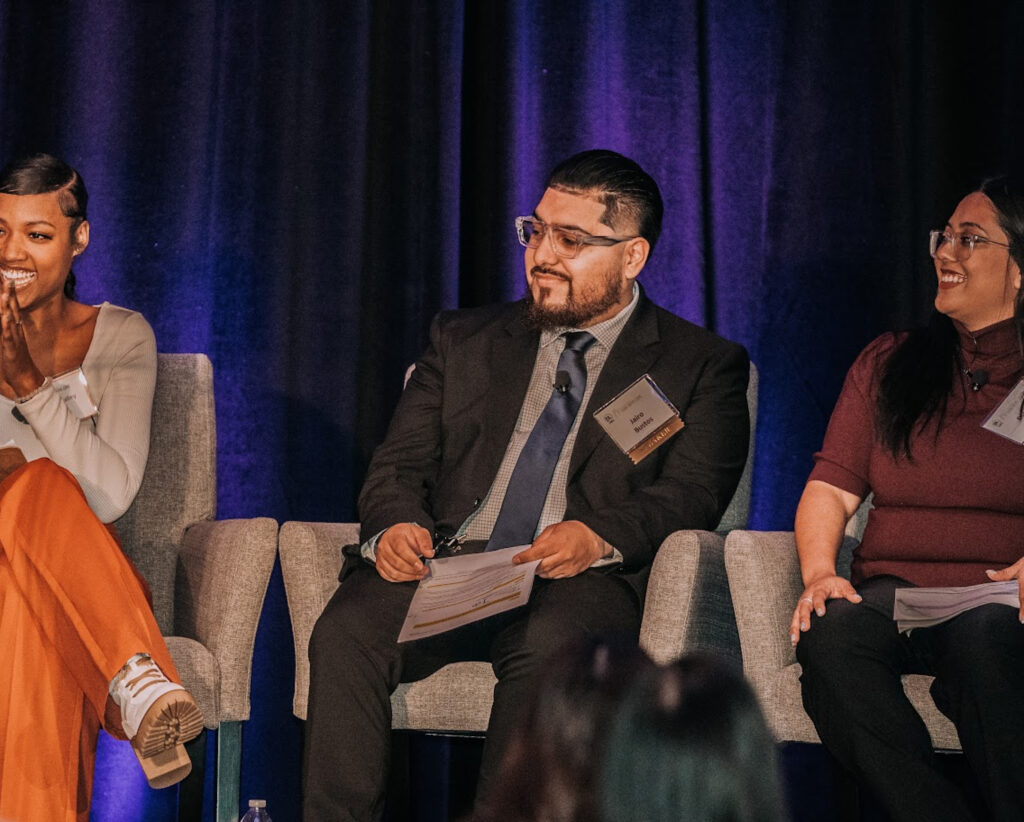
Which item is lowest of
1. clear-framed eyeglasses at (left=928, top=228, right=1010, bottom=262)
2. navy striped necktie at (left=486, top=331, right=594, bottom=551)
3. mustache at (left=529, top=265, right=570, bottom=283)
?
navy striped necktie at (left=486, top=331, right=594, bottom=551)

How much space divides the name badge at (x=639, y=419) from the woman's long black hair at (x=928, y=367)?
0.42m

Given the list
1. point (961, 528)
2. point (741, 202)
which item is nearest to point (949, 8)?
point (741, 202)

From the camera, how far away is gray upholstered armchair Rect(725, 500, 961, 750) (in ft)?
7.82

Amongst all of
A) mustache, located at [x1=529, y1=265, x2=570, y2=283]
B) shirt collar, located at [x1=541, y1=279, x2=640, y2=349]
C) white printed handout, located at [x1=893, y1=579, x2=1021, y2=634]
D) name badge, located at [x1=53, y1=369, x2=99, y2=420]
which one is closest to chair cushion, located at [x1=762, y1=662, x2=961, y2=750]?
white printed handout, located at [x1=893, y1=579, x2=1021, y2=634]

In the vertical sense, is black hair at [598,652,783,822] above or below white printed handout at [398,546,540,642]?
above

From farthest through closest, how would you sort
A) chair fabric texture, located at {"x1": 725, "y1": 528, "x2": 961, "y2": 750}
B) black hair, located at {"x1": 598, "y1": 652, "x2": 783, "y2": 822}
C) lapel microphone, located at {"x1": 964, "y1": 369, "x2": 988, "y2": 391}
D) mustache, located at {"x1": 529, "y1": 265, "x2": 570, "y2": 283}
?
1. mustache, located at {"x1": 529, "y1": 265, "x2": 570, "y2": 283}
2. lapel microphone, located at {"x1": 964, "y1": 369, "x2": 988, "y2": 391}
3. chair fabric texture, located at {"x1": 725, "y1": 528, "x2": 961, "y2": 750}
4. black hair, located at {"x1": 598, "y1": 652, "x2": 783, "y2": 822}

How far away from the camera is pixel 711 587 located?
8.23 feet

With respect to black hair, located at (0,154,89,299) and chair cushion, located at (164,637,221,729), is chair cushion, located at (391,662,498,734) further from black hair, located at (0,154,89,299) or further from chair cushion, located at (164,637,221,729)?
black hair, located at (0,154,89,299)

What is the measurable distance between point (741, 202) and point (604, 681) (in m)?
2.91

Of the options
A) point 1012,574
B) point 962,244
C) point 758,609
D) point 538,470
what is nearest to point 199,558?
point 538,470

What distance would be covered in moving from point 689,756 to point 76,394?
237 cm

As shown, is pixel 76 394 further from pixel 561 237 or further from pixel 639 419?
pixel 639 419

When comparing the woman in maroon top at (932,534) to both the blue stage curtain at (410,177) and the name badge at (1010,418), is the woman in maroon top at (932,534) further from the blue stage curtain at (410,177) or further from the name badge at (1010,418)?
the blue stage curtain at (410,177)

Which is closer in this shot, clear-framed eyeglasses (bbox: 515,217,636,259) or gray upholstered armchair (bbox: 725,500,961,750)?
gray upholstered armchair (bbox: 725,500,961,750)
